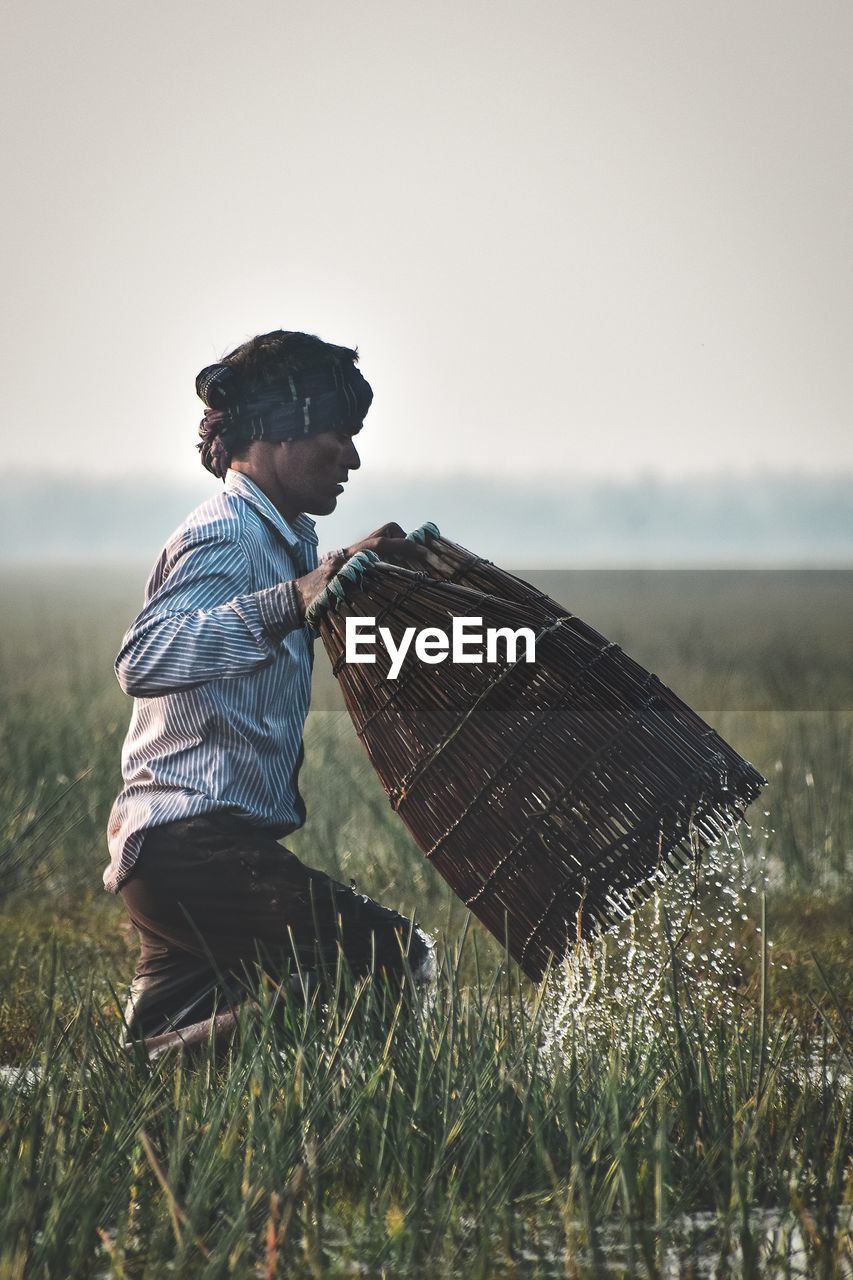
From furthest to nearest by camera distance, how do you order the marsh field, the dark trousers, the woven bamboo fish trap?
the dark trousers → the woven bamboo fish trap → the marsh field

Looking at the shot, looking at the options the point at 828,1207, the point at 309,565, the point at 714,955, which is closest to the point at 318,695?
the point at 714,955

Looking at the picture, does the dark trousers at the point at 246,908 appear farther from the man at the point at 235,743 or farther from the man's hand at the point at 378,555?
the man's hand at the point at 378,555

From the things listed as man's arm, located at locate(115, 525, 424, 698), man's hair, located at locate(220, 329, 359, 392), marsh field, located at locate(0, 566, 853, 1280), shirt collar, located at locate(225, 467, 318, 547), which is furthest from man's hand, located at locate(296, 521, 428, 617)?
marsh field, located at locate(0, 566, 853, 1280)

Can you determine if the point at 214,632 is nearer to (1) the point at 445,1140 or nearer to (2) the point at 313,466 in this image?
(2) the point at 313,466

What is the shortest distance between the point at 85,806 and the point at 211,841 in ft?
7.41

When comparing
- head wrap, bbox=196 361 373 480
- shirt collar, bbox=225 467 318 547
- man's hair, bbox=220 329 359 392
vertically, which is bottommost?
shirt collar, bbox=225 467 318 547

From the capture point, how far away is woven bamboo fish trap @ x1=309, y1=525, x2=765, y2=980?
2781 mm

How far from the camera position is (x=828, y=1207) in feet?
7.54

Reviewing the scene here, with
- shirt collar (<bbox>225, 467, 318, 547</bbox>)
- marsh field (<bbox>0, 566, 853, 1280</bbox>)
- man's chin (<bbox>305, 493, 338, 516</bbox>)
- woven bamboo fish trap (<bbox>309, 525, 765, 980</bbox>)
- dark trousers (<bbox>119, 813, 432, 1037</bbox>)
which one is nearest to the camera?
marsh field (<bbox>0, 566, 853, 1280</bbox>)

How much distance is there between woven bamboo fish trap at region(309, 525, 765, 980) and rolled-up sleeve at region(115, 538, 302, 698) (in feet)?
0.37

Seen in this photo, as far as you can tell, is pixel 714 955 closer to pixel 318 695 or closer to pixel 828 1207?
pixel 828 1207

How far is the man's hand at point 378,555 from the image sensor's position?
2.81m

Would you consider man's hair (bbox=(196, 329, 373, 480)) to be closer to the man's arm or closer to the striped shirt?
the striped shirt

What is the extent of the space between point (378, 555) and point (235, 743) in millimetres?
505
